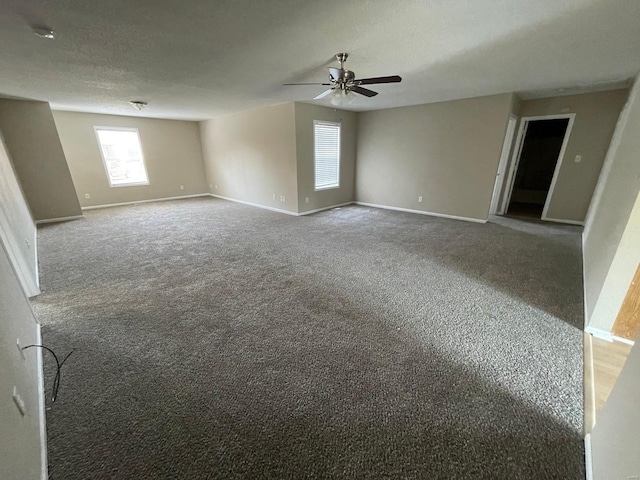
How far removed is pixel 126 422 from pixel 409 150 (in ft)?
20.0


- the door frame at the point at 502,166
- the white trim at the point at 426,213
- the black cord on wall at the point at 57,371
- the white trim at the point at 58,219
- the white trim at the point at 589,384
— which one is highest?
the door frame at the point at 502,166

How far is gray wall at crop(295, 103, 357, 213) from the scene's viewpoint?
5340 mm

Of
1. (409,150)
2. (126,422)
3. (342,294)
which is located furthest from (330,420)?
(409,150)

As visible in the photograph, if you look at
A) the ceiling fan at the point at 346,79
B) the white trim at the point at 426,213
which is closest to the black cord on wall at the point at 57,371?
the ceiling fan at the point at 346,79

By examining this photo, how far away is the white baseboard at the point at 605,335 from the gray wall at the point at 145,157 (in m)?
9.02

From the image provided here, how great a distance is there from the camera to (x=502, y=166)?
5105 millimetres

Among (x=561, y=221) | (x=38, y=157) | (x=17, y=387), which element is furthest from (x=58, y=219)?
(x=561, y=221)

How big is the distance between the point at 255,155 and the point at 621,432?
6.61m

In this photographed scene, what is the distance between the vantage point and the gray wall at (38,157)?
465cm

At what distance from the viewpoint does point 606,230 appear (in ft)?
7.57

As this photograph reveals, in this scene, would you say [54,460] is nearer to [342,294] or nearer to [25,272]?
[342,294]

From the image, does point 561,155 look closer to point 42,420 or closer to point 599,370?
point 599,370

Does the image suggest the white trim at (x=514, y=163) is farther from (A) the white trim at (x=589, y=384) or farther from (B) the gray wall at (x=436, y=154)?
(A) the white trim at (x=589, y=384)

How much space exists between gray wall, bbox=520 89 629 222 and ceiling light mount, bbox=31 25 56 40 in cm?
696
